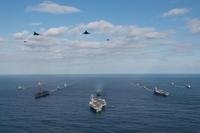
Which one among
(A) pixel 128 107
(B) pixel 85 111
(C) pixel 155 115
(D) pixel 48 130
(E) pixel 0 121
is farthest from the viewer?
(A) pixel 128 107

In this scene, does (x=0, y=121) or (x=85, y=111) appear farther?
(x=85, y=111)

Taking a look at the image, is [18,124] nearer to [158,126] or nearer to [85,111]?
[85,111]

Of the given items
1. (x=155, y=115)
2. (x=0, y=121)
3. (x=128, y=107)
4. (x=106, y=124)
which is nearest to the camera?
(x=106, y=124)

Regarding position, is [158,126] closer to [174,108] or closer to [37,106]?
[174,108]

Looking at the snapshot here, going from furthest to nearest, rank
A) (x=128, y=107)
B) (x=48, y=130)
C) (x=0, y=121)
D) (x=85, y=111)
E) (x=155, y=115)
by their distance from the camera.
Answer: (x=128, y=107) → (x=85, y=111) → (x=155, y=115) → (x=0, y=121) → (x=48, y=130)

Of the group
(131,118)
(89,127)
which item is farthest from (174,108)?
(89,127)

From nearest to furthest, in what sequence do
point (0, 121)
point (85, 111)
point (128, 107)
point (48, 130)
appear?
point (48, 130) → point (0, 121) → point (85, 111) → point (128, 107)

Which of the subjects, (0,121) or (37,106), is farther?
(37,106)

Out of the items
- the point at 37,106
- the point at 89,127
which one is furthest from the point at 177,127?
the point at 37,106
